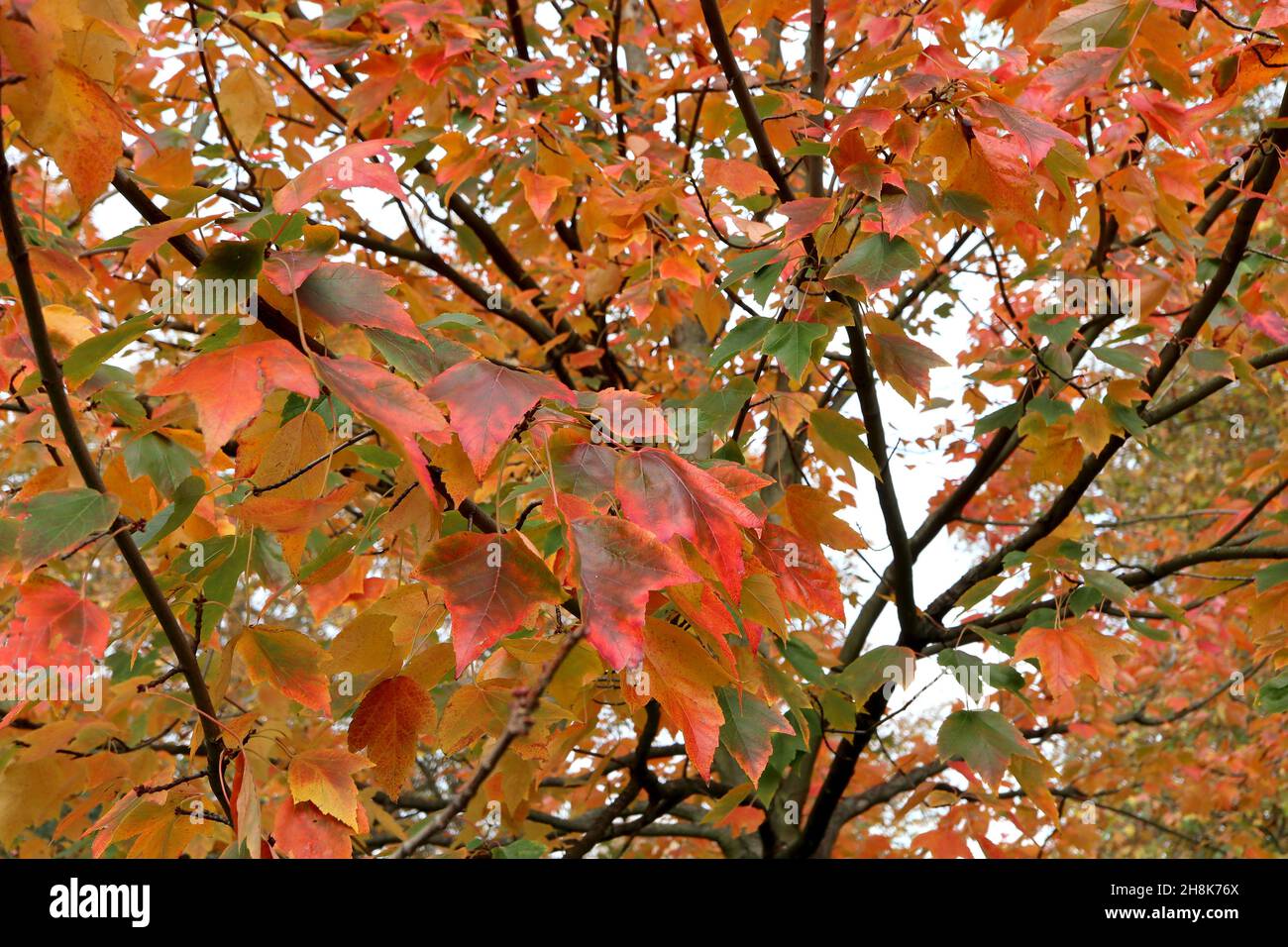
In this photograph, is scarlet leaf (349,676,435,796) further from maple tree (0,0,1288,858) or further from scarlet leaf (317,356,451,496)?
scarlet leaf (317,356,451,496)

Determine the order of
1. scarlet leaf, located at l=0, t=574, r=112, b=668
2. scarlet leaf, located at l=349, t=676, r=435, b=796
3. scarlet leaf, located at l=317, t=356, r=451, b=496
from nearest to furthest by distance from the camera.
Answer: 1. scarlet leaf, located at l=317, t=356, r=451, b=496
2. scarlet leaf, located at l=0, t=574, r=112, b=668
3. scarlet leaf, located at l=349, t=676, r=435, b=796

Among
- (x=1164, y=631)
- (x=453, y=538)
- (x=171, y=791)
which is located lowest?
(x=171, y=791)

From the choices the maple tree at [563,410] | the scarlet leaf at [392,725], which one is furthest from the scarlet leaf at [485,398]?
the scarlet leaf at [392,725]

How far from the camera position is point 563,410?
1.36 metres

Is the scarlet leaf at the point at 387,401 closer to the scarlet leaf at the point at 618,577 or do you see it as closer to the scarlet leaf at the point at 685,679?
the scarlet leaf at the point at 618,577

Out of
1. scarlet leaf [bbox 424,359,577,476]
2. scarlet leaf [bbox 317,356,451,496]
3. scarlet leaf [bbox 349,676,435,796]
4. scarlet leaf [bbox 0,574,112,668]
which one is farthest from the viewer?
scarlet leaf [bbox 349,676,435,796]


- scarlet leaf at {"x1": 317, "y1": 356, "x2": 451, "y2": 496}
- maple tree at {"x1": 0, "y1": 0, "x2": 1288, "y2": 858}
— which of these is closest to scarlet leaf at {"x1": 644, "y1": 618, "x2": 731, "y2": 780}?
maple tree at {"x1": 0, "y1": 0, "x2": 1288, "y2": 858}

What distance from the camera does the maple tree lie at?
1.15 m

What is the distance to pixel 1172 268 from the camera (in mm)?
3740

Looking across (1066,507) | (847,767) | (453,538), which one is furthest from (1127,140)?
(453,538)

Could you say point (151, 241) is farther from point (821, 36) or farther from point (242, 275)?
point (821, 36)

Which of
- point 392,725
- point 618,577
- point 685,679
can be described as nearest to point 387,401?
point 618,577

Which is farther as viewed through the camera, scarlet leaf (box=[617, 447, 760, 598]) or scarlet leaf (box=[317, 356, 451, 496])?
scarlet leaf (box=[617, 447, 760, 598])

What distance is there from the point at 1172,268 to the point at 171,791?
3.73 meters
